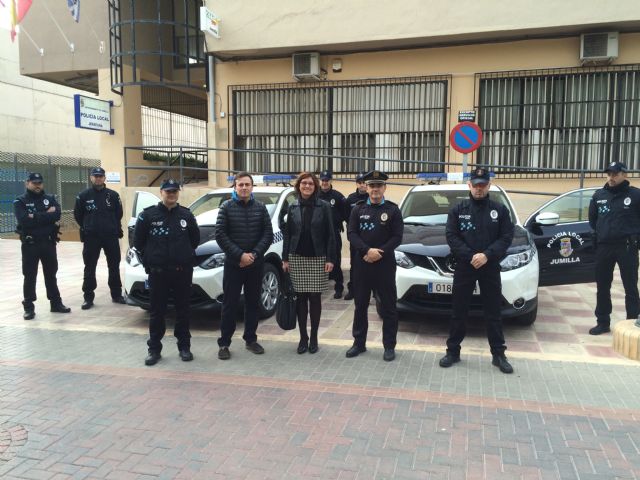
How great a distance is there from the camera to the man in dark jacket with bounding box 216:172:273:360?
5.15 meters

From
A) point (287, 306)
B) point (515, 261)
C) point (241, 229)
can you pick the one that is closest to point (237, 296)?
point (287, 306)

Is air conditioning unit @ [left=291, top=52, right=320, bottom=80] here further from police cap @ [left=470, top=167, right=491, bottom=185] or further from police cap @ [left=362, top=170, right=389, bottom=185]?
police cap @ [left=470, top=167, right=491, bottom=185]

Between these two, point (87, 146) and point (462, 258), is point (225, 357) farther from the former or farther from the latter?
point (87, 146)

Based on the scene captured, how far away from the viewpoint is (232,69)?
44.0 ft

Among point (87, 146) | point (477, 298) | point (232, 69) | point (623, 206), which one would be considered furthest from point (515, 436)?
point (87, 146)

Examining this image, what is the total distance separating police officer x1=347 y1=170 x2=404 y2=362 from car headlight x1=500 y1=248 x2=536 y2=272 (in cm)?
131

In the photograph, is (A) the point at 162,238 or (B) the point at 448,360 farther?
(A) the point at 162,238

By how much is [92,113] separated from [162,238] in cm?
960

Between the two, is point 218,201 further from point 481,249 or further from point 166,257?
point 481,249

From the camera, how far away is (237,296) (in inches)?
209

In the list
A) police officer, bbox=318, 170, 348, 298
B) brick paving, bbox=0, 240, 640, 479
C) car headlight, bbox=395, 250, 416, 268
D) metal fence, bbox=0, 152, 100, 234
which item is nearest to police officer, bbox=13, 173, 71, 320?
brick paving, bbox=0, 240, 640, 479

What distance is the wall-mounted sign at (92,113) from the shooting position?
1266cm

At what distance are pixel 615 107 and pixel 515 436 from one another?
1003 cm

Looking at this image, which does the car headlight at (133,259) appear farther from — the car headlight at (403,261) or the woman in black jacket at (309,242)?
the car headlight at (403,261)
